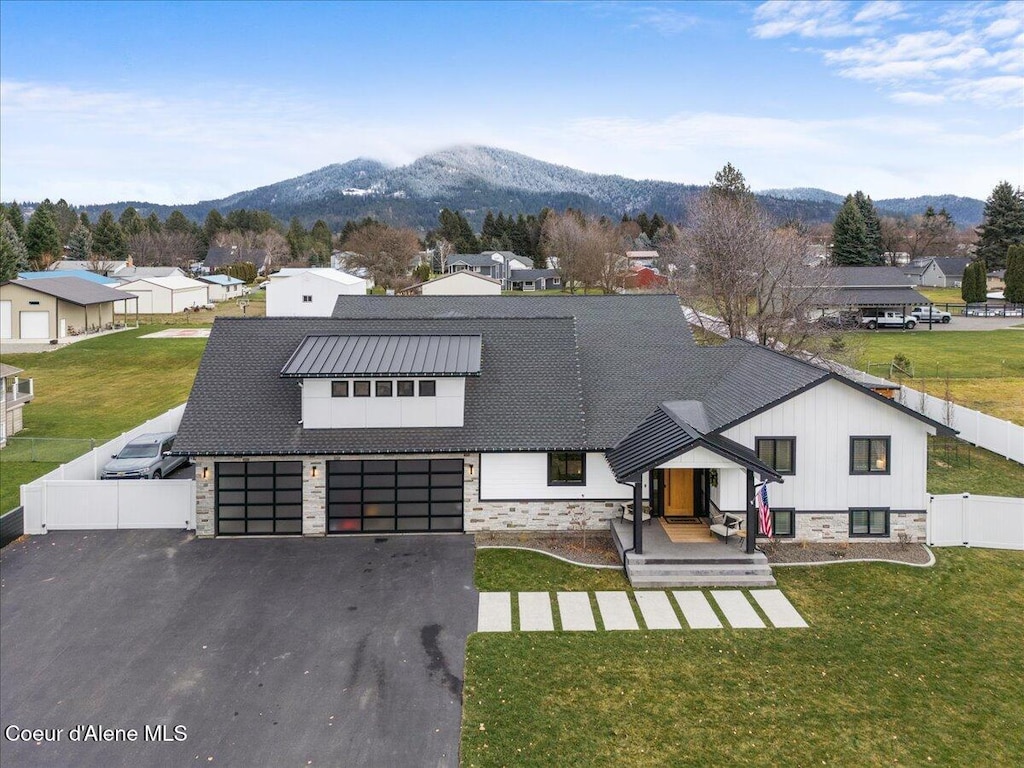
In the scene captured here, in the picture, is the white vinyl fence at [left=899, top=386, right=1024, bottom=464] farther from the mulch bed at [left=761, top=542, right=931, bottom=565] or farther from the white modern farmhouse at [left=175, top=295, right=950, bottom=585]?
the white modern farmhouse at [left=175, top=295, right=950, bottom=585]

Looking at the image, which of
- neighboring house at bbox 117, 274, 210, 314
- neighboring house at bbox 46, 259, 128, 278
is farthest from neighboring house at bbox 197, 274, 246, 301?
neighboring house at bbox 46, 259, 128, 278

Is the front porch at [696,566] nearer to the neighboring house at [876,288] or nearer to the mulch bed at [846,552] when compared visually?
the mulch bed at [846,552]

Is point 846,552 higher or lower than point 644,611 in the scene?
higher

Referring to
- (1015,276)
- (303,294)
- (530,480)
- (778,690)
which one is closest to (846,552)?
(778,690)

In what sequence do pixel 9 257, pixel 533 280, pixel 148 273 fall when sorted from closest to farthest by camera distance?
pixel 9 257 → pixel 148 273 → pixel 533 280

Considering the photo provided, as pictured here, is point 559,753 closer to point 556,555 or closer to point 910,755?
point 910,755

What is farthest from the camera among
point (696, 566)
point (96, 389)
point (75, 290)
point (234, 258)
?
point (234, 258)

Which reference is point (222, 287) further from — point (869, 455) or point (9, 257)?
point (869, 455)
